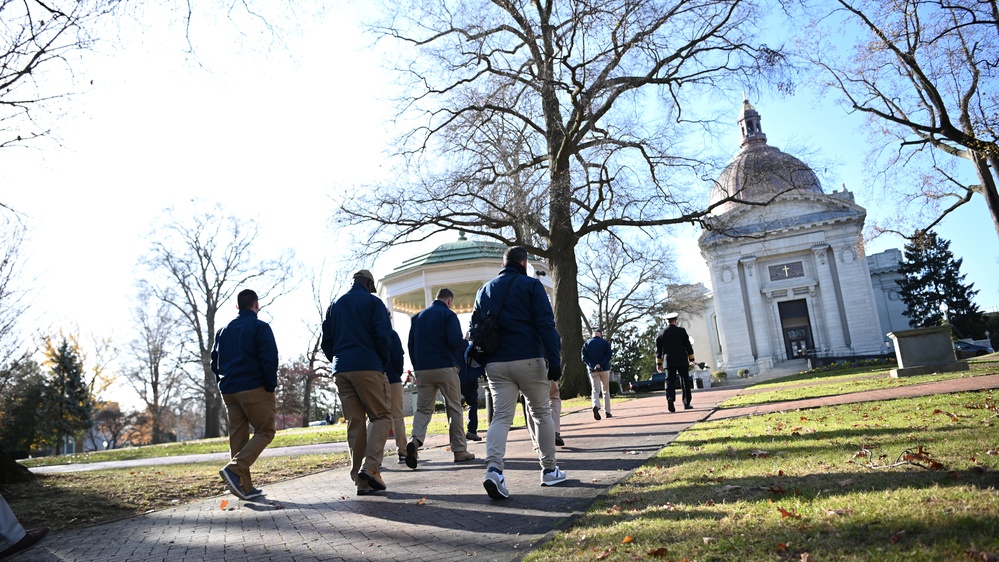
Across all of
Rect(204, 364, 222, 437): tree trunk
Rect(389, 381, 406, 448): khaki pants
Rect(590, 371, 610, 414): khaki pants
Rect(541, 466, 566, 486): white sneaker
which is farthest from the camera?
Rect(204, 364, 222, 437): tree trunk

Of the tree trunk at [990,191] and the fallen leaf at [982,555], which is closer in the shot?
the fallen leaf at [982,555]

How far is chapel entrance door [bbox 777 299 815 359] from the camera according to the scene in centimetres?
5631

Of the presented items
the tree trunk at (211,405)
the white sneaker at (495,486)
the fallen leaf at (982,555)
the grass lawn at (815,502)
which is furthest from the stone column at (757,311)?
the fallen leaf at (982,555)

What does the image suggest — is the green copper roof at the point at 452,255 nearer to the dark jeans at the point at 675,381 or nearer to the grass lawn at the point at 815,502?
the dark jeans at the point at 675,381

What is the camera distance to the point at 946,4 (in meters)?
15.9

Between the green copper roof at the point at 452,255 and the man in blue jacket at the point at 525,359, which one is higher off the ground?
the green copper roof at the point at 452,255

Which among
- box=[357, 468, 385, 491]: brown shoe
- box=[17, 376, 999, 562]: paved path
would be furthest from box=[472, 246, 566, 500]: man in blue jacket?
box=[357, 468, 385, 491]: brown shoe

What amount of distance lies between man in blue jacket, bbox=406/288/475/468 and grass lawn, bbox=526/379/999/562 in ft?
8.83

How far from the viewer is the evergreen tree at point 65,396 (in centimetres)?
4312

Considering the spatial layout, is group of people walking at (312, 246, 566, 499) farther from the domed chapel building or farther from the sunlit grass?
the domed chapel building

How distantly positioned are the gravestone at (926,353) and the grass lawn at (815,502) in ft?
41.5

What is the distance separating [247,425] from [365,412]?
4.83 feet

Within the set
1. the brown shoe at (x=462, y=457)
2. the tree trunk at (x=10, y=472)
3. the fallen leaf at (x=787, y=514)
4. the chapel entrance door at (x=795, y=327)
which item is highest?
the chapel entrance door at (x=795, y=327)

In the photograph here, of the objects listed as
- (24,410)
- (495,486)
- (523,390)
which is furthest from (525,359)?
(24,410)
